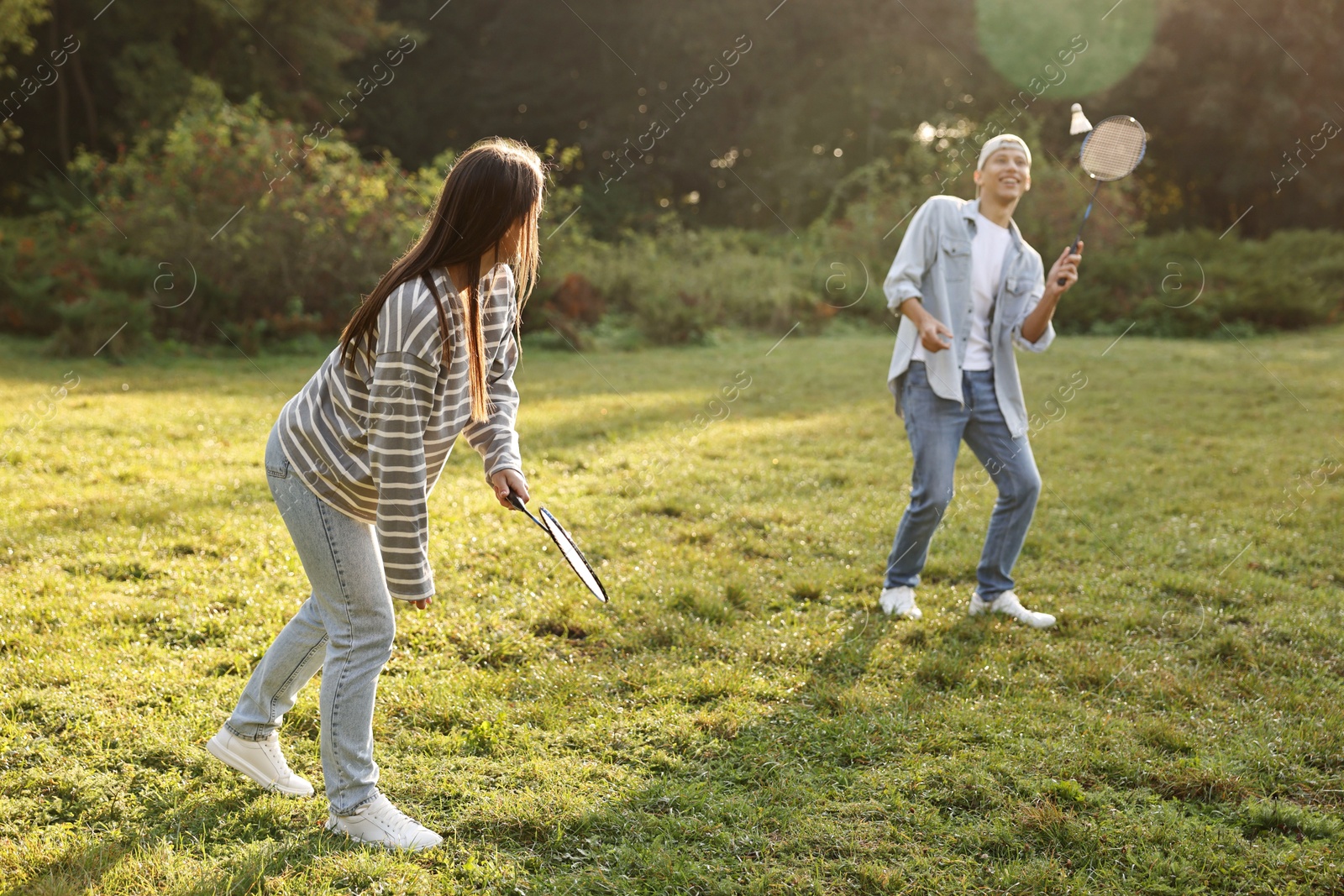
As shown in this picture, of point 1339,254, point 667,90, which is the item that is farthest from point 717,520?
point 667,90

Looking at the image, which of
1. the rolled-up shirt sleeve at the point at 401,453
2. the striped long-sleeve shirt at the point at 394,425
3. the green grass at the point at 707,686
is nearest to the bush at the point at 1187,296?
the green grass at the point at 707,686

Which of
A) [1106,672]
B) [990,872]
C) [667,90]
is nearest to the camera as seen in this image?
[990,872]

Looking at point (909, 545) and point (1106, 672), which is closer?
point (1106, 672)

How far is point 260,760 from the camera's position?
3.05 meters

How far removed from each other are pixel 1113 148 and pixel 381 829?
4254 mm

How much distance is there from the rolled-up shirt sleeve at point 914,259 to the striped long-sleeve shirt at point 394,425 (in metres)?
2.23

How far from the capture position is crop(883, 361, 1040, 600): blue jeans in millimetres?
4484

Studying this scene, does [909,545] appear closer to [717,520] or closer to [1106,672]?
[1106,672]

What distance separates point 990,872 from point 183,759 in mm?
2535

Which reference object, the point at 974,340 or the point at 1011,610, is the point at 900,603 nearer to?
the point at 1011,610

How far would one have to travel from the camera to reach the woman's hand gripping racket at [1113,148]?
465 cm

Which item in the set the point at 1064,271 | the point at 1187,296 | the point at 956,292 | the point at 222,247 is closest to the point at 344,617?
the point at 956,292

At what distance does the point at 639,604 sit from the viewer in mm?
4672

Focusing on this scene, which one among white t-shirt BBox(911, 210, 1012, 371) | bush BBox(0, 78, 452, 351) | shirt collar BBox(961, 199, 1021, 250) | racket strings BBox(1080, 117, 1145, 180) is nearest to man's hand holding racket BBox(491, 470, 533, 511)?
white t-shirt BBox(911, 210, 1012, 371)
